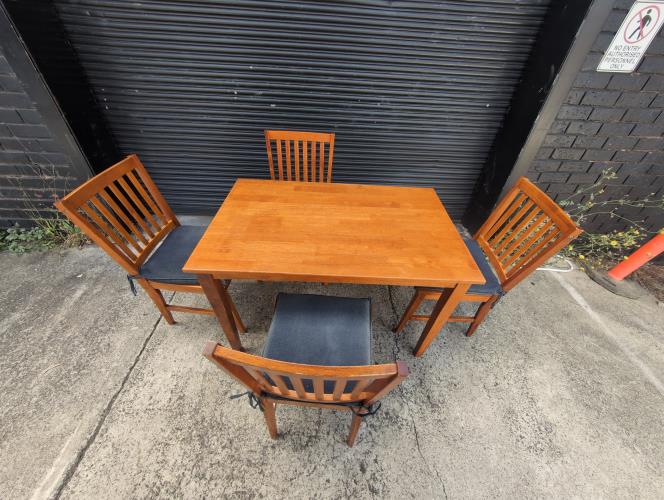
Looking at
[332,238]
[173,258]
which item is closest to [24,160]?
[173,258]

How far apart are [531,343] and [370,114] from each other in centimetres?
216

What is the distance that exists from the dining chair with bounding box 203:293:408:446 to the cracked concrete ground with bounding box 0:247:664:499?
8.8 inches

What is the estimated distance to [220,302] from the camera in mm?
1362

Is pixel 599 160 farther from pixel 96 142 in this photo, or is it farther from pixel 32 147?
pixel 32 147

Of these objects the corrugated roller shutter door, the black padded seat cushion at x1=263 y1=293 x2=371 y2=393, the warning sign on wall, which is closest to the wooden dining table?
the black padded seat cushion at x1=263 y1=293 x2=371 y2=393

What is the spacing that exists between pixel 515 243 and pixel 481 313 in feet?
1.63

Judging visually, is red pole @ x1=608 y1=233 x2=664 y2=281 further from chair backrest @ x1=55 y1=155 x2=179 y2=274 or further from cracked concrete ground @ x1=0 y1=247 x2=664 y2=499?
chair backrest @ x1=55 y1=155 x2=179 y2=274

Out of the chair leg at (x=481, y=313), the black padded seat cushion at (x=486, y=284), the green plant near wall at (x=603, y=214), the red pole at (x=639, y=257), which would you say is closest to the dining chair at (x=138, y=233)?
the black padded seat cushion at (x=486, y=284)

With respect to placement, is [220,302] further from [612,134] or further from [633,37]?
[612,134]

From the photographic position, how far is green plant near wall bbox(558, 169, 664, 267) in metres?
2.41

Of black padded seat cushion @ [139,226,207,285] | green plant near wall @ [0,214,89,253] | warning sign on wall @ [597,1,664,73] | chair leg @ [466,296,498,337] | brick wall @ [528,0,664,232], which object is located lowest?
green plant near wall @ [0,214,89,253]

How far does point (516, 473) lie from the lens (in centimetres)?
132

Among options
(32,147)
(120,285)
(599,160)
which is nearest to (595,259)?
(599,160)

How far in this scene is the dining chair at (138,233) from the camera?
1.29 metres
